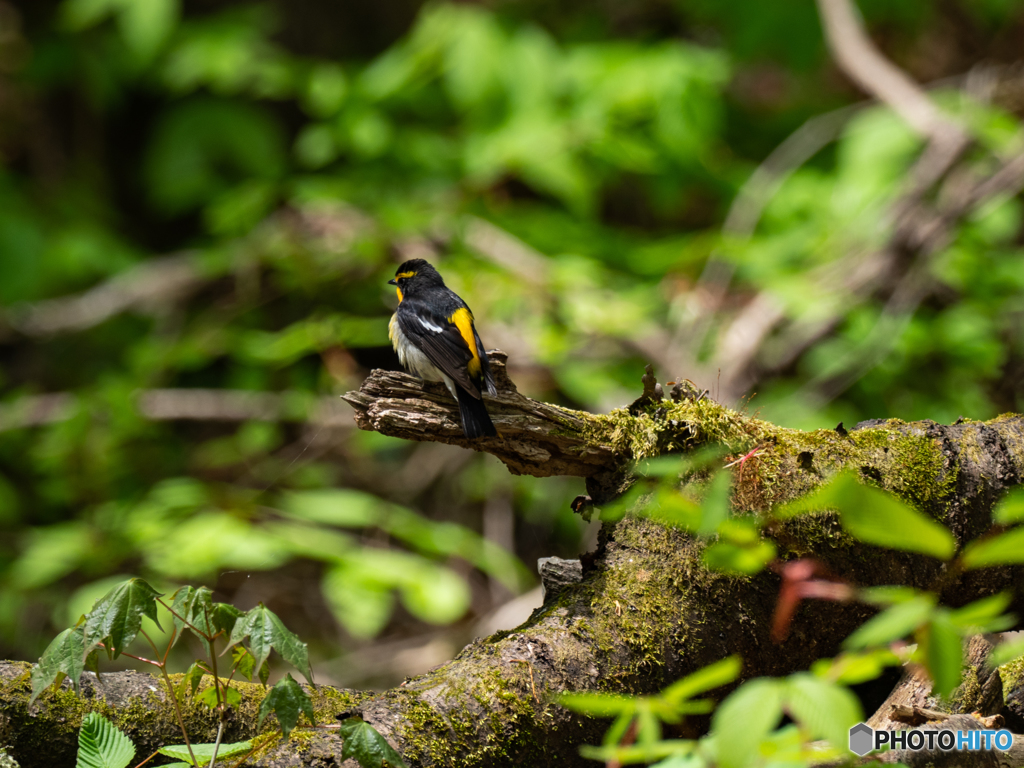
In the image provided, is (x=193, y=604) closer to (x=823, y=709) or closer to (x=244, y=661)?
(x=244, y=661)

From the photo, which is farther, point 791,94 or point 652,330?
point 791,94

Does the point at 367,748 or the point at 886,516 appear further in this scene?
the point at 367,748

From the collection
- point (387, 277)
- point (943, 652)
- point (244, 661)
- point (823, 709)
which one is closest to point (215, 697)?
point (244, 661)

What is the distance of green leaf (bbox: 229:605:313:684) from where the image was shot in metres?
1.64

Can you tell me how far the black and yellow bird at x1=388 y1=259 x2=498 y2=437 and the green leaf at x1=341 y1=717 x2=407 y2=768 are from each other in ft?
2.78

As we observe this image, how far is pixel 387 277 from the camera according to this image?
19.4ft

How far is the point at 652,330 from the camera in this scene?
204 inches

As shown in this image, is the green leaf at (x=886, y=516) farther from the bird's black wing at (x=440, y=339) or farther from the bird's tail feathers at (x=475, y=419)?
the bird's black wing at (x=440, y=339)

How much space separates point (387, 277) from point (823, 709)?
529 cm

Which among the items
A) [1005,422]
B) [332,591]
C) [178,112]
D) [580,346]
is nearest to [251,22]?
[178,112]

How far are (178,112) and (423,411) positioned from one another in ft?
21.2

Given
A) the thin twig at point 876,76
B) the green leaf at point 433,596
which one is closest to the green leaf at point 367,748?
the green leaf at point 433,596

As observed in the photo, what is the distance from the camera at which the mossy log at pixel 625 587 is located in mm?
1789

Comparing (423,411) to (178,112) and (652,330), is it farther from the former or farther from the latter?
(178,112)
